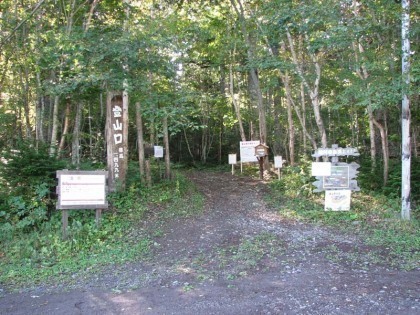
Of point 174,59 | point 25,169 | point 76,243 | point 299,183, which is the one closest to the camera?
point 76,243

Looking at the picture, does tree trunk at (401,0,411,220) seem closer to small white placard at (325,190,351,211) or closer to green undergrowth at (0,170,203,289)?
small white placard at (325,190,351,211)

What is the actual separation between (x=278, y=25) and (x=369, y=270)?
6.33 meters

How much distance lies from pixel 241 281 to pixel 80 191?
4.21m

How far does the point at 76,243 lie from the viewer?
23.4 feet

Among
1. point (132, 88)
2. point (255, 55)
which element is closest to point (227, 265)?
point (132, 88)

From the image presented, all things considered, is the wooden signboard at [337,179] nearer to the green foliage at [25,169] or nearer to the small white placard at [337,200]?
the small white placard at [337,200]

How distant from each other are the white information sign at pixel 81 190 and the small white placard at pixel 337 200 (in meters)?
5.55

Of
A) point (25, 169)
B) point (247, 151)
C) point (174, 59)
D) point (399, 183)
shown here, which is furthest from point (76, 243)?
point (247, 151)

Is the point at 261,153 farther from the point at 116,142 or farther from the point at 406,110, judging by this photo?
the point at 406,110

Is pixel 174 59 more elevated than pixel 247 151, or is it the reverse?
pixel 174 59

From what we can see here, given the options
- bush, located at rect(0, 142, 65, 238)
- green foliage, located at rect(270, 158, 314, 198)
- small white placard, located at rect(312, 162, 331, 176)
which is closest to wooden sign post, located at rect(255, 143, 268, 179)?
green foliage, located at rect(270, 158, 314, 198)

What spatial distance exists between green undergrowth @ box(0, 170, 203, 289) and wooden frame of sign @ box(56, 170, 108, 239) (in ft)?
1.21

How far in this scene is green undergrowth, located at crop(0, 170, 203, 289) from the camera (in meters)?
6.07

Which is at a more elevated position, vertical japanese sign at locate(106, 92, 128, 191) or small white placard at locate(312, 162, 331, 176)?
vertical japanese sign at locate(106, 92, 128, 191)
